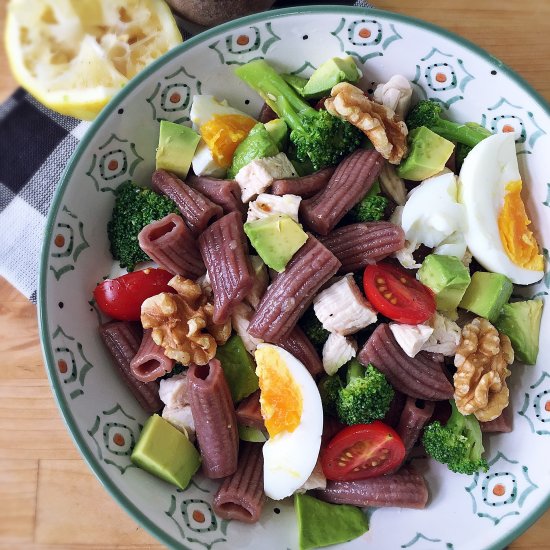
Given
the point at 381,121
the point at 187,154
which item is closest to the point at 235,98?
the point at 187,154

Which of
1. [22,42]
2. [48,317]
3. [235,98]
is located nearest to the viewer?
[48,317]

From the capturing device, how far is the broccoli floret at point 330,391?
6.34 ft

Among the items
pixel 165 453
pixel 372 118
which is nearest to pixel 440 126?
pixel 372 118

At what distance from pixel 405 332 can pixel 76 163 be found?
106 centimetres

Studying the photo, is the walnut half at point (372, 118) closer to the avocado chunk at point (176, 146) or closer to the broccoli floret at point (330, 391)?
the avocado chunk at point (176, 146)

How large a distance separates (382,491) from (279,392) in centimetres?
43

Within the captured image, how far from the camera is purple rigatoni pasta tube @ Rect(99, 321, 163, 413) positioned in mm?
1929

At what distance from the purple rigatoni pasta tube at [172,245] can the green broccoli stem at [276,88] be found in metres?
0.47

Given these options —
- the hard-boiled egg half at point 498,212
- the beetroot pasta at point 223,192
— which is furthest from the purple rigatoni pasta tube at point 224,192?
the hard-boiled egg half at point 498,212

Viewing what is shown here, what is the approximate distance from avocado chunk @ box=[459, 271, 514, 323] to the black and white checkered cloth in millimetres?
1071

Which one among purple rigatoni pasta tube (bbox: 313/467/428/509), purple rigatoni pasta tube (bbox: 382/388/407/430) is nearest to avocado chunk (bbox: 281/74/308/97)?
purple rigatoni pasta tube (bbox: 382/388/407/430)

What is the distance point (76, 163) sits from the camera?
1889 millimetres

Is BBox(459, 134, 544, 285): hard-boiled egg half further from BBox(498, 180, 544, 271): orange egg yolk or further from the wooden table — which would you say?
the wooden table

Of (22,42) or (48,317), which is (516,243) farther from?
(22,42)
